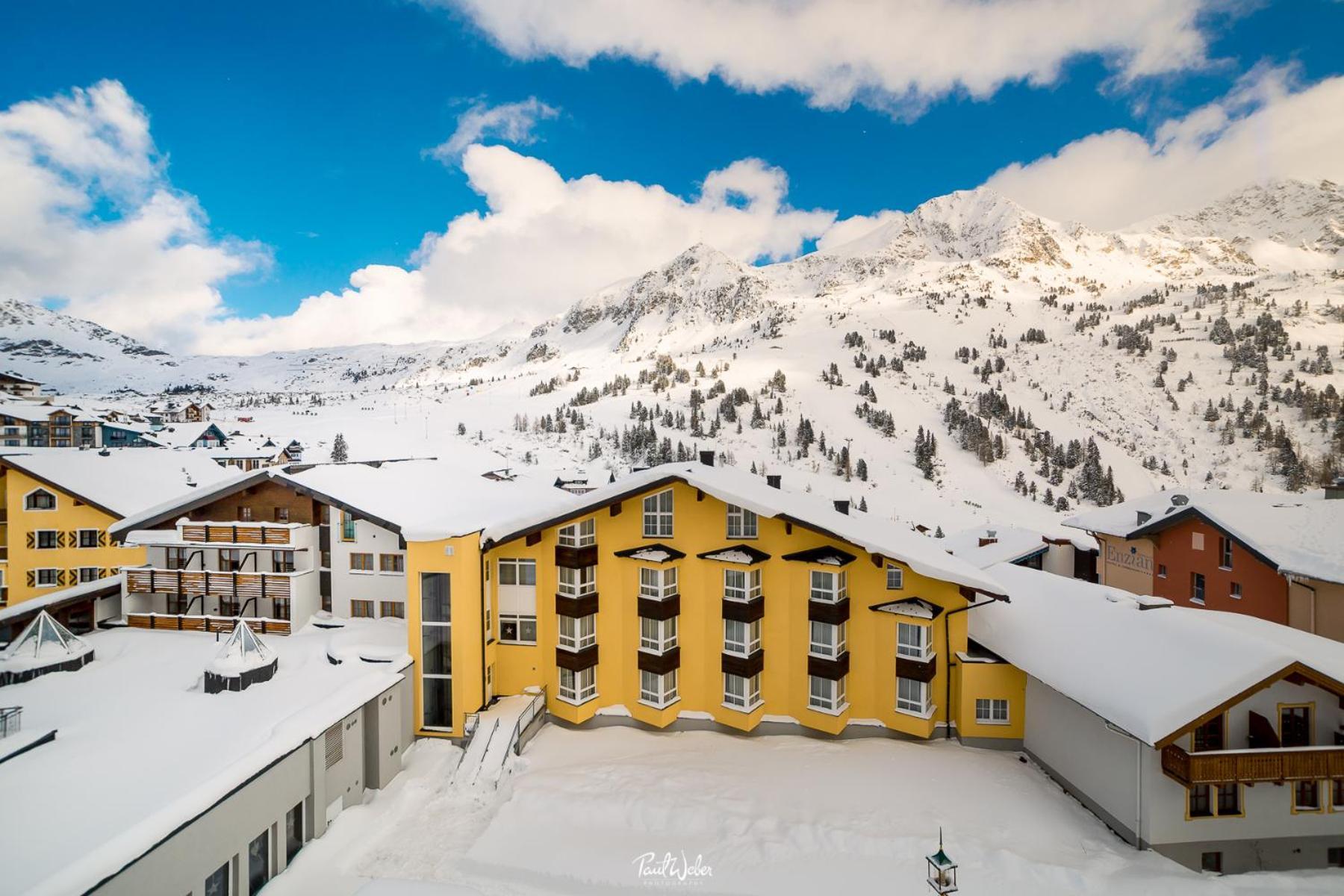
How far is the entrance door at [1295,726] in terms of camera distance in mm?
16859

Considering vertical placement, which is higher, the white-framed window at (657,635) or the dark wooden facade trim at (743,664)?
the white-framed window at (657,635)

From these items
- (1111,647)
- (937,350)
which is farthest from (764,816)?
(937,350)

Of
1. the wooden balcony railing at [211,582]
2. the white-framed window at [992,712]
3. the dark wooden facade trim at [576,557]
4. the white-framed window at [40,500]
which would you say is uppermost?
the white-framed window at [40,500]

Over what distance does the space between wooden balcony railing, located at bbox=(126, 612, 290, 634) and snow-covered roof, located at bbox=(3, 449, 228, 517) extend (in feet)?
27.4

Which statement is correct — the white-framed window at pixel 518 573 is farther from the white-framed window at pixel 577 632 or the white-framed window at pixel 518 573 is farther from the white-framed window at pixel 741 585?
the white-framed window at pixel 741 585

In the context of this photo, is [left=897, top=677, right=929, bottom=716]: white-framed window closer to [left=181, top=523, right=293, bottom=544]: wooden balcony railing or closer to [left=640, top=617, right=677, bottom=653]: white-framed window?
[left=640, top=617, right=677, bottom=653]: white-framed window

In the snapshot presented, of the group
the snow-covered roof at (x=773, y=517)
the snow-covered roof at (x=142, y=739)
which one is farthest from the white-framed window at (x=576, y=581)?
the snow-covered roof at (x=142, y=739)

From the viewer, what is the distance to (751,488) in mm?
23578

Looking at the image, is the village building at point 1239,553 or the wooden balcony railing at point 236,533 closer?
the wooden balcony railing at point 236,533

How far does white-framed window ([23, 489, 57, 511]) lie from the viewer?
30.0 m

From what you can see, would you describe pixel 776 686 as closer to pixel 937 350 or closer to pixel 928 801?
Result: pixel 928 801

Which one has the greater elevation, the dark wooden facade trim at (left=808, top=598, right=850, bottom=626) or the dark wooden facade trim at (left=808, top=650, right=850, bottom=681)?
the dark wooden facade trim at (left=808, top=598, right=850, bottom=626)

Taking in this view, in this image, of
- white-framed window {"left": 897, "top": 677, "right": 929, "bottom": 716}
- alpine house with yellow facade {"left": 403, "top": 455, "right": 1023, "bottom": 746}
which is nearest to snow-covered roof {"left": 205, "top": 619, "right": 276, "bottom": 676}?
alpine house with yellow facade {"left": 403, "top": 455, "right": 1023, "bottom": 746}
